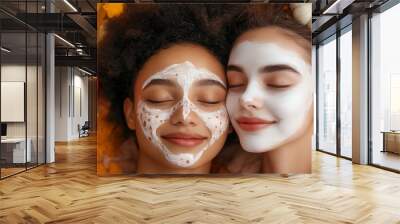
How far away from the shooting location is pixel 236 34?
6559 millimetres

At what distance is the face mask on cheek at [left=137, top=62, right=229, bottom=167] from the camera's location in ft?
20.9

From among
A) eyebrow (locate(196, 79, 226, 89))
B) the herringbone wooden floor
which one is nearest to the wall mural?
eyebrow (locate(196, 79, 226, 89))

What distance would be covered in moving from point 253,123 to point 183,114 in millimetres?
1203

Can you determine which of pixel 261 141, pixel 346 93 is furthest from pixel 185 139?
pixel 346 93

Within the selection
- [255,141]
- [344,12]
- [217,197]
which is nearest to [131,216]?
[217,197]

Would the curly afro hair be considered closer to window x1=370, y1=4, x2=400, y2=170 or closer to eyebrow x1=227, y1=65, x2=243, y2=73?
eyebrow x1=227, y1=65, x2=243, y2=73

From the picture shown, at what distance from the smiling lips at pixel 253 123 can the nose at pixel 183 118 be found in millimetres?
812

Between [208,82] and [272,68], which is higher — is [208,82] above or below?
below

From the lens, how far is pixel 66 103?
1644 cm

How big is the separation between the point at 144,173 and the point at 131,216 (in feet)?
8.06

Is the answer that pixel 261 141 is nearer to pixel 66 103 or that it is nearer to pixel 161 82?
pixel 161 82

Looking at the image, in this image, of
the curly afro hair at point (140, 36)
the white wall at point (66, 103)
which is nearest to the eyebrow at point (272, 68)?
the curly afro hair at point (140, 36)

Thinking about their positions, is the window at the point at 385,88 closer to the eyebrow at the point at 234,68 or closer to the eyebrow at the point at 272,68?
the eyebrow at the point at 272,68

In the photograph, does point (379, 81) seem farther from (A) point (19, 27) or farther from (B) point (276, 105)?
(A) point (19, 27)
